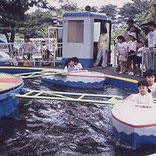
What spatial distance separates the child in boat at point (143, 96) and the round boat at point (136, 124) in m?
0.22

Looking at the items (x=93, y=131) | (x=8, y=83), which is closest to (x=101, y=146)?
(x=93, y=131)

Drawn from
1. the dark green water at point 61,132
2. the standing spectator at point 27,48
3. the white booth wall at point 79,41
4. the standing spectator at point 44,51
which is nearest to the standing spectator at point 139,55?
the white booth wall at point 79,41

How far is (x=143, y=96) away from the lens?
553 centimetres

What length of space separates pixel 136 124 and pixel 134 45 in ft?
18.6

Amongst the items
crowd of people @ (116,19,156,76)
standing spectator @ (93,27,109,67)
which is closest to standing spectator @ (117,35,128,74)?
crowd of people @ (116,19,156,76)

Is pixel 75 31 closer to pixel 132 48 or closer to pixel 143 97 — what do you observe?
pixel 132 48

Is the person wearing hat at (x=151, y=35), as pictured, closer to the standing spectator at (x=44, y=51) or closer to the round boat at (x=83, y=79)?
the round boat at (x=83, y=79)

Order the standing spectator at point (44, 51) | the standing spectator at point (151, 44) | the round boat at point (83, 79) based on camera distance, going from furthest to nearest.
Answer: the standing spectator at point (44, 51)
the round boat at point (83, 79)
the standing spectator at point (151, 44)

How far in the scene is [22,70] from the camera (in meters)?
12.6

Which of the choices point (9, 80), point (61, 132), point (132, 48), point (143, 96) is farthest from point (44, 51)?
point (143, 96)

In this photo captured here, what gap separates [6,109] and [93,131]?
2058mm

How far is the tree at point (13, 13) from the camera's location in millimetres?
17047

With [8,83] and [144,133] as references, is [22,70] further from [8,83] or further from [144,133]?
[144,133]

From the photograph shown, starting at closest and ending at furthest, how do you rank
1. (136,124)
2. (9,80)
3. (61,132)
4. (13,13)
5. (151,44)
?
(136,124) → (61,132) → (9,80) → (151,44) → (13,13)
